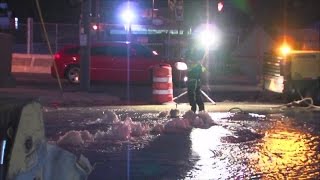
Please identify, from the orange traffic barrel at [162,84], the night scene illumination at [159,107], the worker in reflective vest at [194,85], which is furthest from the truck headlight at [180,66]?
the worker in reflective vest at [194,85]

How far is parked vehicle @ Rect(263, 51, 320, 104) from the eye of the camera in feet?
56.1

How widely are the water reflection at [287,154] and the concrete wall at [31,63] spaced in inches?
818

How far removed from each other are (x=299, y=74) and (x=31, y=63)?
18118 mm

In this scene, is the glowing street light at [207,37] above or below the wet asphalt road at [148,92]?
above

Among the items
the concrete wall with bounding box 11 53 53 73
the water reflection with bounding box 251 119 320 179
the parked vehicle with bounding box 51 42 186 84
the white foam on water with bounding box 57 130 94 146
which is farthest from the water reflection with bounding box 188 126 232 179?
the concrete wall with bounding box 11 53 53 73

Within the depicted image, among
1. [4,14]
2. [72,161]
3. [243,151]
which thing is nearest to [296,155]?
[243,151]

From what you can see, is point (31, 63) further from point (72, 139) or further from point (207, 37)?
point (72, 139)

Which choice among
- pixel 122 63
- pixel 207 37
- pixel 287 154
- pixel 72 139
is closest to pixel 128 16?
pixel 207 37

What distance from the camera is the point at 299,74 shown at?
1723 cm

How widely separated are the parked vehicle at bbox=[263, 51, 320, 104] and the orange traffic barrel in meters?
3.23

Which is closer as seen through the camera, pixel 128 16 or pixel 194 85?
pixel 194 85

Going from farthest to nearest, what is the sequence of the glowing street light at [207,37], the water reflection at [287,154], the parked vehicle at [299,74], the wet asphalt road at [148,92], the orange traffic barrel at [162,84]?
the glowing street light at [207,37] → the wet asphalt road at [148,92] → the parked vehicle at [299,74] → the orange traffic barrel at [162,84] → the water reflection at [287,154]

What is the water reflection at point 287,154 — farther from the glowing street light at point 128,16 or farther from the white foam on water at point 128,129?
the glowing street light at point 128,16

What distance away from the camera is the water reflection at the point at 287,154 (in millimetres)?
8195
